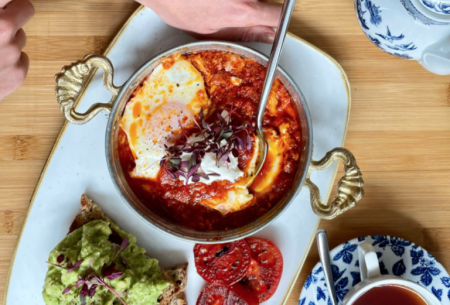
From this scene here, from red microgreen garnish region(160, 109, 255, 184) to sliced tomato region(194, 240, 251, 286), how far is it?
62cm

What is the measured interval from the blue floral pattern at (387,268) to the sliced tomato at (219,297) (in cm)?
49

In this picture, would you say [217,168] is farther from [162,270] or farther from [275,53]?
[162,270]

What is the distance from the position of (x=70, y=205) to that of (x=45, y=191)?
0.67ft

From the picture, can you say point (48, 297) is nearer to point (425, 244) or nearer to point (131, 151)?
point (131, 151)

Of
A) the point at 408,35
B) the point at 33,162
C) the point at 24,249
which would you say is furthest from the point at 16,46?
the point at 408,35

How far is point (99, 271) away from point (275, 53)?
1791 mm

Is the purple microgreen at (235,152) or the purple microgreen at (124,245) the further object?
the purple microgreen at (124,245)

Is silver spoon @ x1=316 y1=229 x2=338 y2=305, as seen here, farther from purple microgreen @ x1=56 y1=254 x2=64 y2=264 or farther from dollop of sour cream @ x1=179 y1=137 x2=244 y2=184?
purple microgreen @ x1=56 y1=254 x2=64 y2=264

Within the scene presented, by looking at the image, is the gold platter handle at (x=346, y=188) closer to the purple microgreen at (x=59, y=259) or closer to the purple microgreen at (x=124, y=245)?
the purple microgreen at (x=124, y=245)

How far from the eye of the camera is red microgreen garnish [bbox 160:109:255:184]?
2404 mm

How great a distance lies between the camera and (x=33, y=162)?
112 inches

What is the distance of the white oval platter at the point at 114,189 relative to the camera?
274cm

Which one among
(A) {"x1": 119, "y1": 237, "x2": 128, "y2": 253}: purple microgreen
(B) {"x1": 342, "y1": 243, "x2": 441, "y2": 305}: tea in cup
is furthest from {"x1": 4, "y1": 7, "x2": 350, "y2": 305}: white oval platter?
(B) {"x1": 342, "y1": 243, "x2": 441, "y2": 305}: tea in cup

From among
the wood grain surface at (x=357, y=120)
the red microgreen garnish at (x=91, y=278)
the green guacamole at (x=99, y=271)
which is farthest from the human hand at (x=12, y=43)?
the red microgreen garnish at (x=91, y=278)
